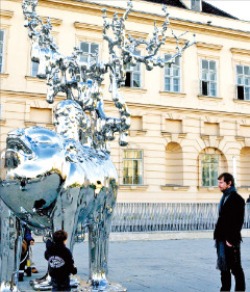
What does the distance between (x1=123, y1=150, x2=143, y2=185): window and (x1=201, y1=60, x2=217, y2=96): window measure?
204 inches

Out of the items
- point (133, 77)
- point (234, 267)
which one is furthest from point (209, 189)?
point (234, 267)

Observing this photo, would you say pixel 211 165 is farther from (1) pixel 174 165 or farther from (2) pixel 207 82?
(2) pixel 207 82

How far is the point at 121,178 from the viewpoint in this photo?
1959 centimetres

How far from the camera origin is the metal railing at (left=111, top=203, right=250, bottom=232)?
12773 millimetres

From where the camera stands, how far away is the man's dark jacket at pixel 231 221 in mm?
4742

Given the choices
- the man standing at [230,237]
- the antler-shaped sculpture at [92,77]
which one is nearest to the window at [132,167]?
the antler-shaped sculpture at [92,77]

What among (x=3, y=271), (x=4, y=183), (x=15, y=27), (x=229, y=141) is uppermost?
(x=15, y=27)

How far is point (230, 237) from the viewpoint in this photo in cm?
473

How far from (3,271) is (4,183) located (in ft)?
3.21

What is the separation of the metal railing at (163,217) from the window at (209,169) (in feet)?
22.1

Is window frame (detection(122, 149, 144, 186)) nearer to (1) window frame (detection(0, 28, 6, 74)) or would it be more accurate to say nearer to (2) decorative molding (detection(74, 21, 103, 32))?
(2) decorative molding (detection(74, 21, 103, 32))

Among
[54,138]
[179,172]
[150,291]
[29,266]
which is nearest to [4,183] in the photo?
[54,138]

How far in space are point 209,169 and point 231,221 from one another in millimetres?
16875

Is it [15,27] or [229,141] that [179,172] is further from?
[15,27]
